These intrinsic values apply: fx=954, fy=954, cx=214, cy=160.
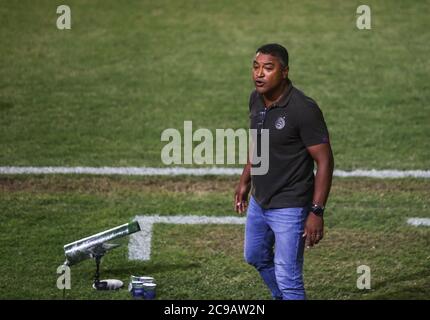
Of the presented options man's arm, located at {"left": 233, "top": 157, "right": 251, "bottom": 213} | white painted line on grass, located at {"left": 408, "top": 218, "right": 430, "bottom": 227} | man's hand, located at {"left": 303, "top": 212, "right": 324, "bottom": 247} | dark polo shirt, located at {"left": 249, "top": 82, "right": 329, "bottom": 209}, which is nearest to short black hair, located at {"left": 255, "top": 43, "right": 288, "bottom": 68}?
dark polo shirt, located at {"left": 249, "top": 82, "right": 329, "bottom": 209}

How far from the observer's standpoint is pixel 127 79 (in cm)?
1546

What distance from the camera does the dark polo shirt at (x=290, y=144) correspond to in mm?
7219

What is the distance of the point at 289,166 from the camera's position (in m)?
7.38

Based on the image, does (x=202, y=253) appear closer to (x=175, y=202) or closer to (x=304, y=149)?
(x=175, y=202)

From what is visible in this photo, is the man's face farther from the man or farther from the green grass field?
the green grass field

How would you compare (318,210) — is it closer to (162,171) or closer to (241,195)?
(241,195)

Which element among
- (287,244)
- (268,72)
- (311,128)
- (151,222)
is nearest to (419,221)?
(151,222)

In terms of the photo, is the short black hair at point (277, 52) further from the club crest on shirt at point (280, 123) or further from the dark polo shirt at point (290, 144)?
the club crest on shirt at point (280, 123)

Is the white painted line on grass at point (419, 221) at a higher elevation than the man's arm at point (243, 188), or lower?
lower

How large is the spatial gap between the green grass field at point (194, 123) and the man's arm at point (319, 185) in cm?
179

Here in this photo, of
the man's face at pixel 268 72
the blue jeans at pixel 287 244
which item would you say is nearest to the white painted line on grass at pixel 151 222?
the blue jeans at pixel 287 244

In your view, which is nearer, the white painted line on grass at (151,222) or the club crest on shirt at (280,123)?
the club crest on shirt at (280,123)

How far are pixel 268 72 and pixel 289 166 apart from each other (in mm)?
743

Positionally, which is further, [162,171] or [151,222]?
[162,171]
